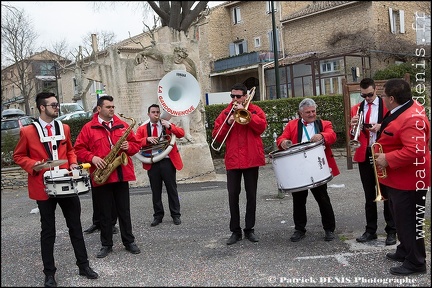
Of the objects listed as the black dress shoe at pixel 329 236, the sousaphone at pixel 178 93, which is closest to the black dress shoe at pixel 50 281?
the black dress shoe at pixel 329 236

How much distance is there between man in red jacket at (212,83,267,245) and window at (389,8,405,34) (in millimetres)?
20925

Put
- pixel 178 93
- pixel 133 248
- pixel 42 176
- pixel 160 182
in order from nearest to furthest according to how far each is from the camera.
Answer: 1. pixel 42 176
2. pixel 133 248
3. pixel 160 182
4. pixel 178 93

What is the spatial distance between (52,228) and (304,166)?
8.82 feet

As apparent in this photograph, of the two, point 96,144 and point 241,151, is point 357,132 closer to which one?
point 241,151

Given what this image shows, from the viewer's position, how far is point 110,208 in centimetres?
498

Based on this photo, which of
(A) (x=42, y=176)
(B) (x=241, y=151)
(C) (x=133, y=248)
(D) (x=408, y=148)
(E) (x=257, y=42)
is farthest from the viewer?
(E) (x=257, y=42)

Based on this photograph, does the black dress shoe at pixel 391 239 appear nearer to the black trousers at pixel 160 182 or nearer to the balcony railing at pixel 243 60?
the black trousers at pixel 160 182

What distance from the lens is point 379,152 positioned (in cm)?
408

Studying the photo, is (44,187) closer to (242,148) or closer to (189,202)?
(242,148)

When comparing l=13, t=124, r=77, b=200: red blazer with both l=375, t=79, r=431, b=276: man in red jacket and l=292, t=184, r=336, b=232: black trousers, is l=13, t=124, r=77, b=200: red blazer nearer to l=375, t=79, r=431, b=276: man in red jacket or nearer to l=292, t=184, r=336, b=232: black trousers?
l=292, t=184, r=336, b=232: black trousers

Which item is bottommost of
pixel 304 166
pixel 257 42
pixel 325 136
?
pixel 304 166

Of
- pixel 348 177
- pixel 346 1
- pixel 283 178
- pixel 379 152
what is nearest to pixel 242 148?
pixel 283 178

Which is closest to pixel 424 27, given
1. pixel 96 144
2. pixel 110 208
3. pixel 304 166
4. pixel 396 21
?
pixel 304 166

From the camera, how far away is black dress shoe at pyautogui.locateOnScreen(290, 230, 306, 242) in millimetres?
5062
